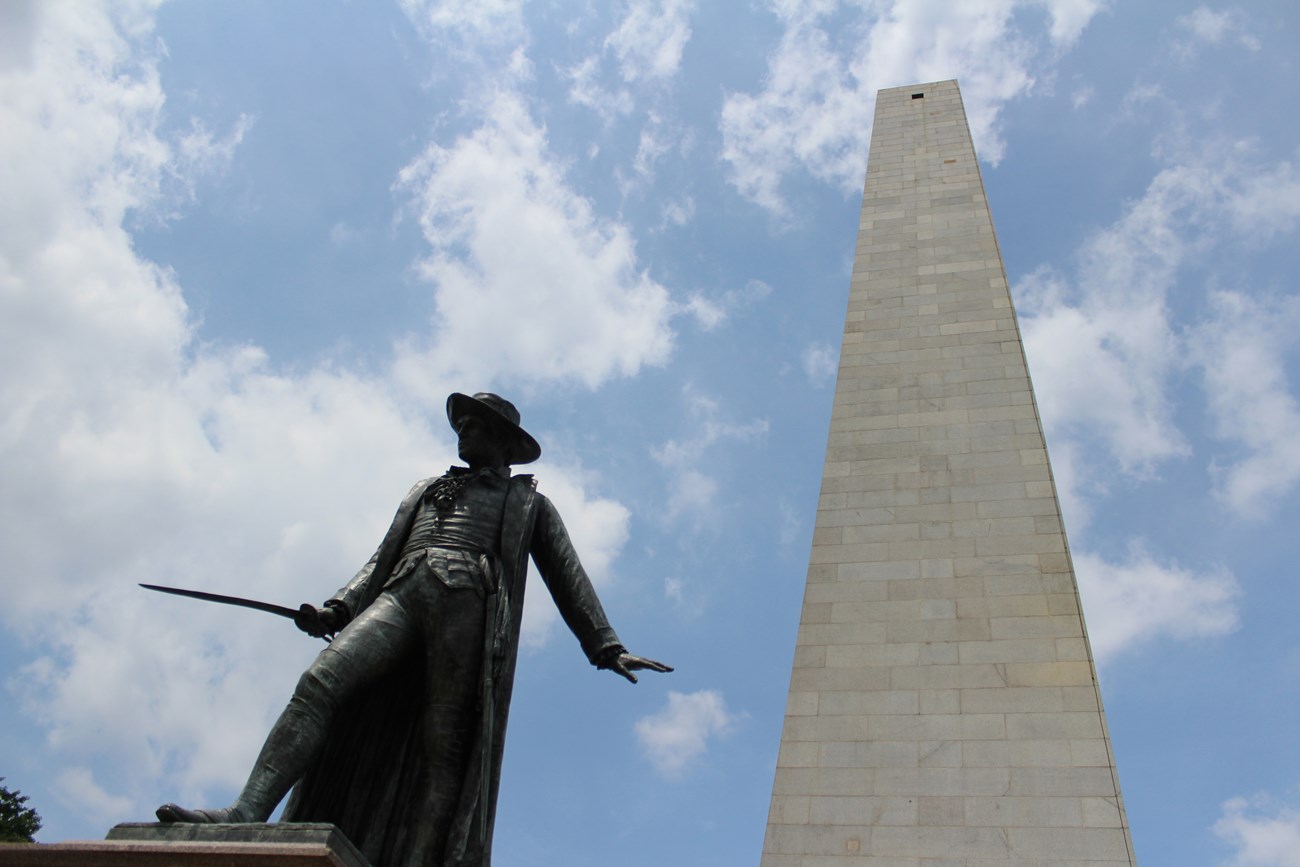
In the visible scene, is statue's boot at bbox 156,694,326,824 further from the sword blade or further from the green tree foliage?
the green tree foliage

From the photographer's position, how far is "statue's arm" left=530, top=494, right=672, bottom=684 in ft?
15.7

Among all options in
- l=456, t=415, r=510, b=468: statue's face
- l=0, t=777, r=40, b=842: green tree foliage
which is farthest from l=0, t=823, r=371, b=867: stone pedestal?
l=0, t=777, r=40, b=842: green tree foliage

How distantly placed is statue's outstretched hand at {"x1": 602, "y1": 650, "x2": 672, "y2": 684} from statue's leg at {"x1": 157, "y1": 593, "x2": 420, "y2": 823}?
91cm

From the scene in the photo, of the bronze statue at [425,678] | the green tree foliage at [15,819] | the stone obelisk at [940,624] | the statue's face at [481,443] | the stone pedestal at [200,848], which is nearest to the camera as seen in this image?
the stone pedestal at [200,848]

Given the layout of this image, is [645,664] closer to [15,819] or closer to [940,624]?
[940,624]

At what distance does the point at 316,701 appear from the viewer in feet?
13.9

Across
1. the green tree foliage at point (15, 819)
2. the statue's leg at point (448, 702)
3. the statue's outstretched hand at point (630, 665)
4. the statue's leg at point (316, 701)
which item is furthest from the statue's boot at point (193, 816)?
the green tree foliage at point (15, 819)

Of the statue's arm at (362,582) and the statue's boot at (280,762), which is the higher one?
the statue's arm at (362,582)

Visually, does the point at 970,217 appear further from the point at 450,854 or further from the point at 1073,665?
the point at 450,854

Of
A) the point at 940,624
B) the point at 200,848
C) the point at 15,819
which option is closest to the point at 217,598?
the point at 200,848

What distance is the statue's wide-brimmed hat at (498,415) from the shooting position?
5402mm

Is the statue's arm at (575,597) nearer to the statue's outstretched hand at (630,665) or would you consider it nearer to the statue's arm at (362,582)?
the statue's outstretched hand at (630,665)

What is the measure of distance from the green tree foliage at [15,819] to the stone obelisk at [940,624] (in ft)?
59.9

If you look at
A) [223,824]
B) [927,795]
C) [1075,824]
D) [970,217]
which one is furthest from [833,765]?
[970,217]
